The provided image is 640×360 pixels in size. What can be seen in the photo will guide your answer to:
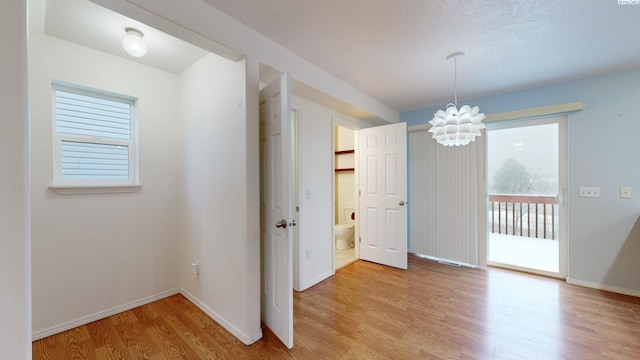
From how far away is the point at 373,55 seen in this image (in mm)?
2273

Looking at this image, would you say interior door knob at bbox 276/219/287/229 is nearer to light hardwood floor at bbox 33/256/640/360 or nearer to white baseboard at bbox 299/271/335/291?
light hardwood floor at bbox 33/256/640/360

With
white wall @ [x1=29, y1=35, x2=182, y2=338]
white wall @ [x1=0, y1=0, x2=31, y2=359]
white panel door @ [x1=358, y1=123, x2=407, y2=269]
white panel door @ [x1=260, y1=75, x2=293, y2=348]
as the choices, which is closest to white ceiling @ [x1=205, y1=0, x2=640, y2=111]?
white panel door @ [x1=260, y1=75, x2=293, y2=348]

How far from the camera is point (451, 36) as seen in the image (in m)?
1.97

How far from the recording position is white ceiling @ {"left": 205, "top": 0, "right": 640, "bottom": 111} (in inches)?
64.7

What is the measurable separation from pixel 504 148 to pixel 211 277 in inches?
156

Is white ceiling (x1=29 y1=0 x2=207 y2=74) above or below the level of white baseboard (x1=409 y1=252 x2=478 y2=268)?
above

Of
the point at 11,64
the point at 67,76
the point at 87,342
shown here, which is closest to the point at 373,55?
the point at 11,64

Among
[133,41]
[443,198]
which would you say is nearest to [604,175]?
[443,198]

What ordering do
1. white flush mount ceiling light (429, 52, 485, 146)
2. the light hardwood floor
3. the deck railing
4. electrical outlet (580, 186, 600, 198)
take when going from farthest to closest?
the deck railing, electrical outlet (580, 186, 600, 198), white flush mount ceiling light (429, 52, 485, 146), the light hardwood floor

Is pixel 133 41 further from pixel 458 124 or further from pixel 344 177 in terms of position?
pixel 344 177

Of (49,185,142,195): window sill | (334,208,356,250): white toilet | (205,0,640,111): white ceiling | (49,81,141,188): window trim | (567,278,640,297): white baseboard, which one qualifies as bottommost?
(567,278,640,297): white baseboard

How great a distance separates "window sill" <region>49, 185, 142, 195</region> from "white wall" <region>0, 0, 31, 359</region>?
1483mm

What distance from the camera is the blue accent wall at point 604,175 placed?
2604mm

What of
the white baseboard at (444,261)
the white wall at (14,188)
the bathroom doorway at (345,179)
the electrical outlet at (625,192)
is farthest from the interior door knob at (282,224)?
the electrical outlet at (625,192)
